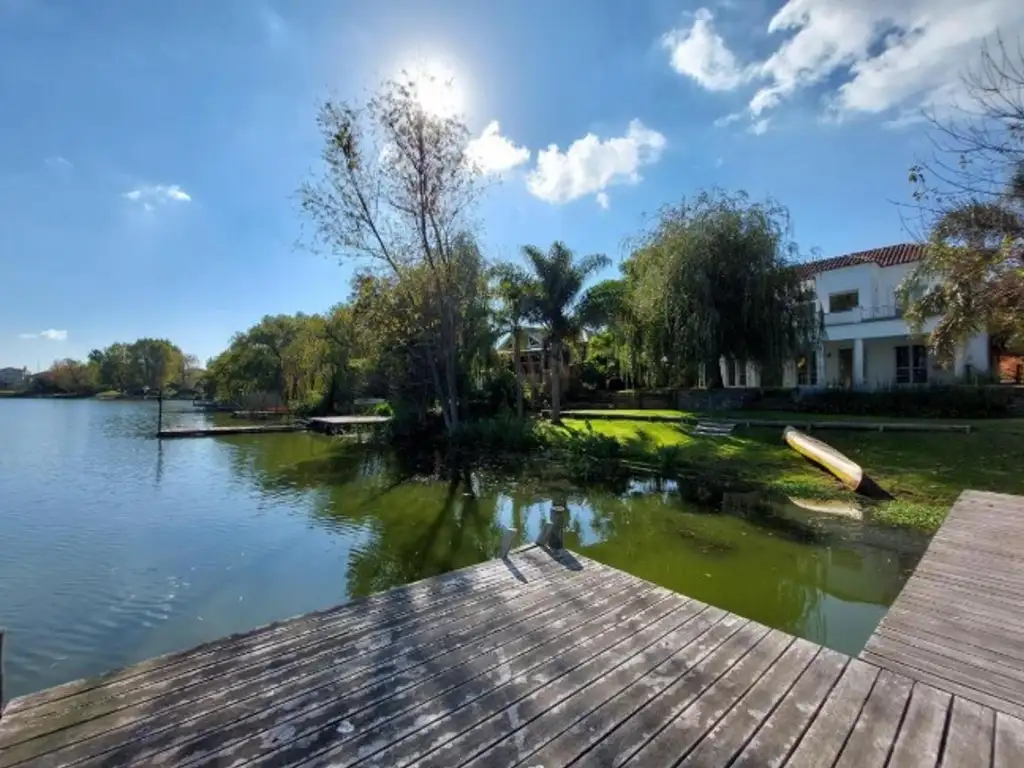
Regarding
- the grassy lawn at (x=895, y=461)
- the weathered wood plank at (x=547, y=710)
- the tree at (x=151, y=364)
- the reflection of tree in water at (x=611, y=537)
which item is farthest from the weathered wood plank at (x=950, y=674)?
the tree at (x=151, y=364)

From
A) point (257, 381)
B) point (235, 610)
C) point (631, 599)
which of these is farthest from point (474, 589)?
point (257, 381)

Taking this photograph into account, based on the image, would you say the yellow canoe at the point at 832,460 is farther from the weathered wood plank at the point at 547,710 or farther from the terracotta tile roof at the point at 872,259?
the terracotta tile roof at the point at 872,259

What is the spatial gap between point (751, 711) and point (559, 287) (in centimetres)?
1875

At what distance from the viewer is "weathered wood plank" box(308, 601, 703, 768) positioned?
2469mm

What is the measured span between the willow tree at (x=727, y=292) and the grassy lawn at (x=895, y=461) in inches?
132

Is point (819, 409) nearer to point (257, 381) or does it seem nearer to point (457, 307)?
point (457, 307)

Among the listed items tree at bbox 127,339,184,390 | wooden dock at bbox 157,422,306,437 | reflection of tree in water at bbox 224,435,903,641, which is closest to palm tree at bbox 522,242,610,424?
reflection of tree in water at bbox 224,435,903,641

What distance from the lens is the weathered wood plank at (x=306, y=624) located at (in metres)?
3.03

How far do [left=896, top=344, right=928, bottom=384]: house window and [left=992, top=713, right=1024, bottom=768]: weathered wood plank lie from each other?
22861 millimetres

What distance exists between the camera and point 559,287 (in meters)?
20.8

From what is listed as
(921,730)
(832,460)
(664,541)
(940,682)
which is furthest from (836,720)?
(832,460)

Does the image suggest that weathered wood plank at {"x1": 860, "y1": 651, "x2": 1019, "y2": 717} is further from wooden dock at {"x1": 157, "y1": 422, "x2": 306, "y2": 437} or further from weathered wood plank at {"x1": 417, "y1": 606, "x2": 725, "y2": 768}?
wooden dock at {"x1": 157, "y1": 422, "x2": 306, "y2": 437}

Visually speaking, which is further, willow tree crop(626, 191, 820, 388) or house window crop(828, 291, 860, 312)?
house window crop(828, 291, 860, 312)

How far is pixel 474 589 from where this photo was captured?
473 cm
